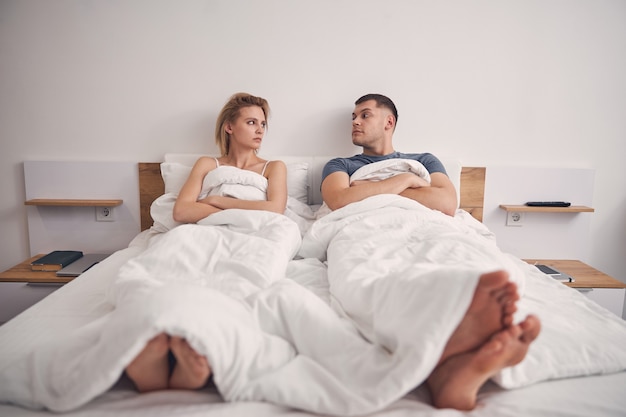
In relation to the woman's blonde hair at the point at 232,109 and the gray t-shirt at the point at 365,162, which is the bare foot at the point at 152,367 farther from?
the woman's blonde hair at the point at 232,109

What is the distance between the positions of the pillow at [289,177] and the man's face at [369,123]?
→ 0.31 meters

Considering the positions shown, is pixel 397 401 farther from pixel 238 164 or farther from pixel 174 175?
pixel 174 175

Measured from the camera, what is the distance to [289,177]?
1802 mm

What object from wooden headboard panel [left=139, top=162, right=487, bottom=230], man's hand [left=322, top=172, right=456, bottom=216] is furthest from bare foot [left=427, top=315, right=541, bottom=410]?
wooden headboard panel [left=139, top=162, right=487, bottom=230]

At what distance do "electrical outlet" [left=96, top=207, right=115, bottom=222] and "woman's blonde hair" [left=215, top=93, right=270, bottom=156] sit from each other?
691 millimetres

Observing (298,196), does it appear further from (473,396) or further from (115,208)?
(473,396)

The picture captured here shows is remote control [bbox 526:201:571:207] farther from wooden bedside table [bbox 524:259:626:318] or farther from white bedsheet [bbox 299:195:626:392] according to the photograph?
white bedsheet [bbox 299:195:626:392]

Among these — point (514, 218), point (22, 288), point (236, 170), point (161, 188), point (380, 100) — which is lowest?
point (22, 288)

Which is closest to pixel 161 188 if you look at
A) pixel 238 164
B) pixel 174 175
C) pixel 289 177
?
pixel 174 175

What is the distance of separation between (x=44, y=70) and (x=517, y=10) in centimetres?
241

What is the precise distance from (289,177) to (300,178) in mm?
55

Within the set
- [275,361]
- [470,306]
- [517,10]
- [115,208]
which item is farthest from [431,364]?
[517,10]

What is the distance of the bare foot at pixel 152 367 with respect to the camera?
62cm

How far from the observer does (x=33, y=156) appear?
74.3 inches
